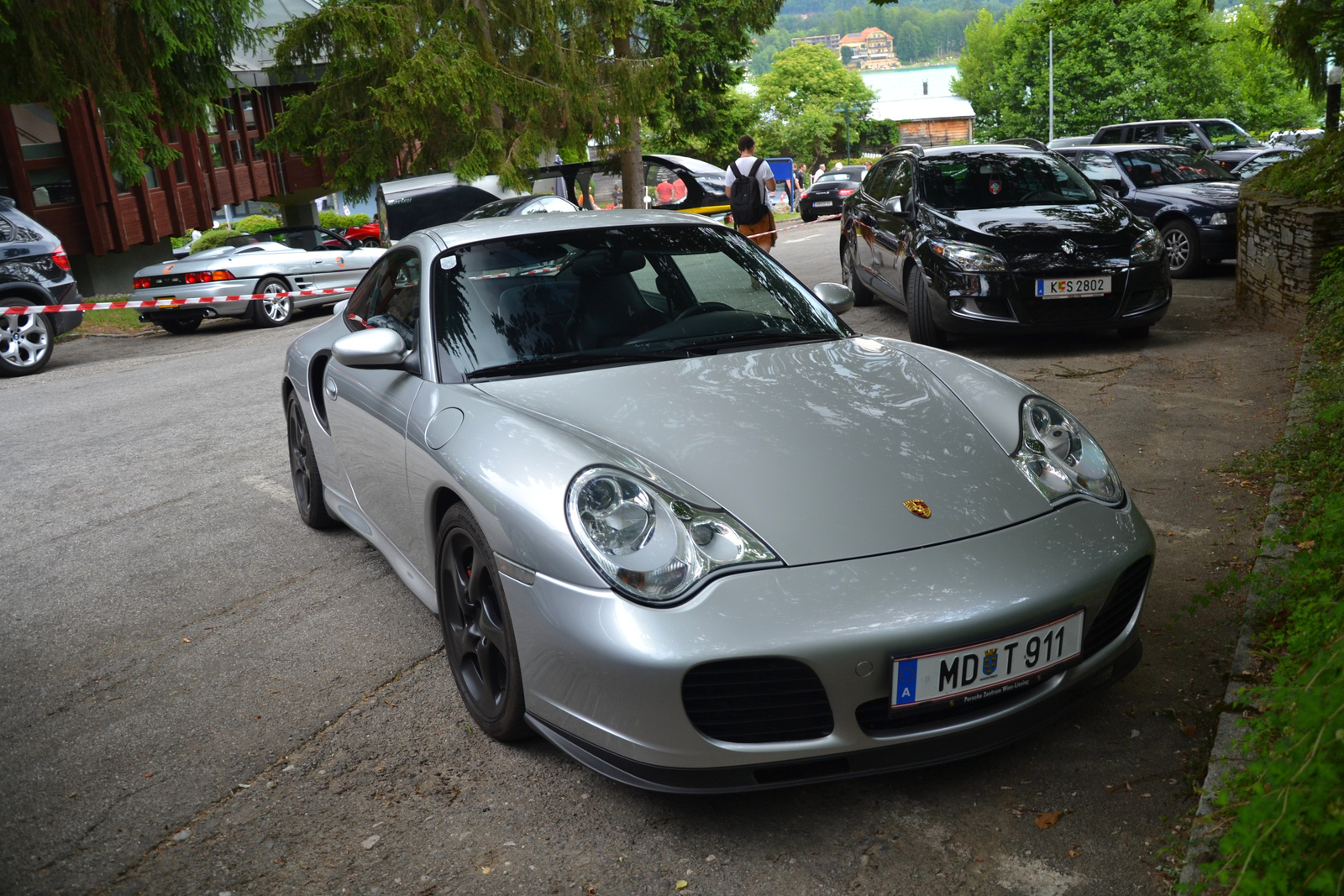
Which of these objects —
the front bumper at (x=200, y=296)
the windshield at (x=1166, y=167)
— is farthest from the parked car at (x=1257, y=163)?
the front bumper at (x=200, y=296)

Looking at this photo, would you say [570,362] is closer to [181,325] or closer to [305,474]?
[305,474]

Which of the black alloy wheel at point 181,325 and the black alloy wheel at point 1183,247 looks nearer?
the black alloy wheel at point 1183,247

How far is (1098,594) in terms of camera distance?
2.62m

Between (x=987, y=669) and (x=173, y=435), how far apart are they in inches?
258

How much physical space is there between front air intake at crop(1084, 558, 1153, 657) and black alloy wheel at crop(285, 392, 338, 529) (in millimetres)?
3416

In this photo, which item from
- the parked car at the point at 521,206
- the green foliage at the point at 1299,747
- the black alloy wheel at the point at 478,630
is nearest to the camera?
the green foliage at the point at 1299,747

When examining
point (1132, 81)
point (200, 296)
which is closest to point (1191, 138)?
point (200, 296)

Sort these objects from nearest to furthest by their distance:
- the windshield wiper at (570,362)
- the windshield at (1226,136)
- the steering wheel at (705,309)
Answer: the windshield wiper at (570,362) → the steering wheel at (705,309) → the windshield at (1226,136)

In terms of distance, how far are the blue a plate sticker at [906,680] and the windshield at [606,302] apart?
146 cm

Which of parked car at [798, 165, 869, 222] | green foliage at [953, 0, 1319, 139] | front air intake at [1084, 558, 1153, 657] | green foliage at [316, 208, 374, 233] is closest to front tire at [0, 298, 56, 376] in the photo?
front air intake at [1084, 558, 1153, 657]

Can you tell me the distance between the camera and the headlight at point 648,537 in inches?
97.8

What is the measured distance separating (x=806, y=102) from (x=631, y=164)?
2434 inches

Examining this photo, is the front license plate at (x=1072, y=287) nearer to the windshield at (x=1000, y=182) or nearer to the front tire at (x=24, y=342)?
the windshield at (x=1000, y=182)

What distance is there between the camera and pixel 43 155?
21.4 m
